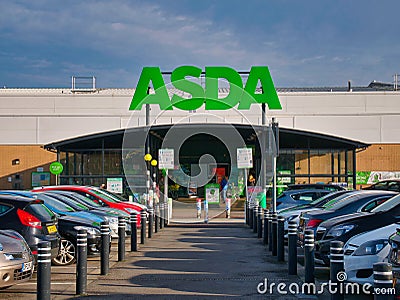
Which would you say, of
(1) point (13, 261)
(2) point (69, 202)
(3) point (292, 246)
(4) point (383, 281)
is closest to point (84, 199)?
(2) point (69, 202)

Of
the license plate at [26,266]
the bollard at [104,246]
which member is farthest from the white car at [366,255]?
the license plate at [26,266]

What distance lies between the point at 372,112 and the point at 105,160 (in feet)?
57.3

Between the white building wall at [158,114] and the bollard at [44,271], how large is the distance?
3080cm

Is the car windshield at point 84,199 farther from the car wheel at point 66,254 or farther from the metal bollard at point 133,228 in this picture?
the car wheel at point 66,254

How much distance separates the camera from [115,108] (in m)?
40.7

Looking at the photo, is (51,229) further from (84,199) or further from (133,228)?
(84,199)

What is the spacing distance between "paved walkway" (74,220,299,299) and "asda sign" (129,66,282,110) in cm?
1465

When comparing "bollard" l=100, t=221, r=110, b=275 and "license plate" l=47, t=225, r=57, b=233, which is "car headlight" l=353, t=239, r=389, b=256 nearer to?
"bollard" l=100, t=221, r=110, b=275

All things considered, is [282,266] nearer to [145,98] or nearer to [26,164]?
[145,98]

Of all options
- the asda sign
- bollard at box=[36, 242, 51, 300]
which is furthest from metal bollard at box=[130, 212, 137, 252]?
the asda sign

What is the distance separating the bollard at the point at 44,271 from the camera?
27.4 feet

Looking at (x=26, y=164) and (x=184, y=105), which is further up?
(x=184, y=105)

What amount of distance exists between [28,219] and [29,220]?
27 millimetres

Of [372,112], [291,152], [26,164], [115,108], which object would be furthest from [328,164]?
[26,164]
